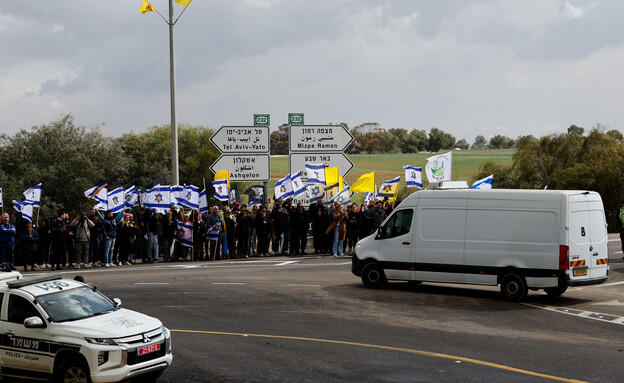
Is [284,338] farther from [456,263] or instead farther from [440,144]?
[440,144]

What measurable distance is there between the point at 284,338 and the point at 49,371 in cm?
454

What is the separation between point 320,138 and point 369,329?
858 inches

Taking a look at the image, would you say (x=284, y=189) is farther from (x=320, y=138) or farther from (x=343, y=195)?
(x=343, y=195)

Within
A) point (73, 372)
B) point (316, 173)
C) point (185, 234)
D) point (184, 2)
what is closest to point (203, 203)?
point (185, 234)

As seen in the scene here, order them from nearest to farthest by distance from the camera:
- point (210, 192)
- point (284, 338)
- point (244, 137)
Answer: point (284, 338), point (244, 137), point (210, 192)

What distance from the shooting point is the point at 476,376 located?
10695mm

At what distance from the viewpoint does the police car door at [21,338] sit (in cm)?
1032

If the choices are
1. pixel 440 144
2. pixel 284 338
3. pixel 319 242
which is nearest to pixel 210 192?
pixel 319 242

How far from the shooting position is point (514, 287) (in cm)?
1755

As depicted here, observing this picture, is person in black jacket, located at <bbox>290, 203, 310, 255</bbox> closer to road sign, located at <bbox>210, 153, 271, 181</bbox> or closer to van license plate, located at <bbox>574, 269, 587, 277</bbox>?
road sign, located at <bbox>210, 153, 271, 181</bbox>

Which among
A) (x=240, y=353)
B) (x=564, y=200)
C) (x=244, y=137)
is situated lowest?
(x=240, y=353)

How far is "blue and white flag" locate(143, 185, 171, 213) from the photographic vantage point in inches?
1173

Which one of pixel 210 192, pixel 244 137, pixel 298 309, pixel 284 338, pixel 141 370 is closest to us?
pixel 141 370

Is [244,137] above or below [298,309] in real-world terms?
above
